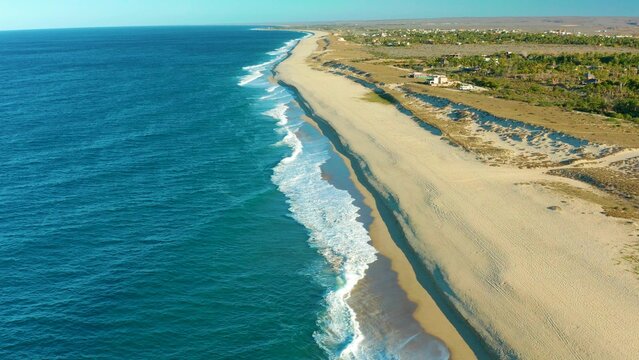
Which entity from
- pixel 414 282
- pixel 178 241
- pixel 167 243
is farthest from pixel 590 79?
pixel 167 243

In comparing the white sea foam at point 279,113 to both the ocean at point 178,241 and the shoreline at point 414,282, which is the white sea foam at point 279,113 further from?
the shoreline at point 414,282

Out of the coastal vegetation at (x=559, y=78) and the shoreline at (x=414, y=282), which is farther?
the coastal vegetation at (x=559, y=78)

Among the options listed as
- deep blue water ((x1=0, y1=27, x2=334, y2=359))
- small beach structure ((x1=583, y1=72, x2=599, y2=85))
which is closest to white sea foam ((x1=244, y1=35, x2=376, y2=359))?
deep blue water ((x1=0, y1=27, x2=334, y2=359))

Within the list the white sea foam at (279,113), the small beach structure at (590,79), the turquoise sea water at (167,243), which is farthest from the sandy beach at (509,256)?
the small beach structure at (590,79)

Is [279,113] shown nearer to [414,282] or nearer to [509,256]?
[414,282]

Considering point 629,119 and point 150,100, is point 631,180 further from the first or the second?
point 150,100

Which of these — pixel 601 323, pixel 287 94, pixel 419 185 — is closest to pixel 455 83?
pixel 287 94

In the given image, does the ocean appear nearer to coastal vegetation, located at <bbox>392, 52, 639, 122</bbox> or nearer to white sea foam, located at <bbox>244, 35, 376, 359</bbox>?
white sea foam, located at <bbox>244, 35, 376, 359</bbox>
